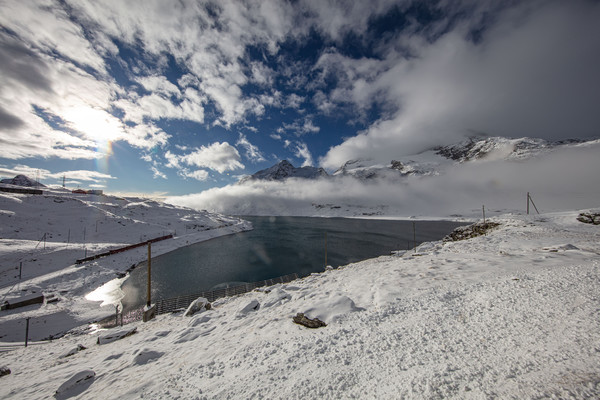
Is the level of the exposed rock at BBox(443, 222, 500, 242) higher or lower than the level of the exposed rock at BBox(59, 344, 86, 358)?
higher

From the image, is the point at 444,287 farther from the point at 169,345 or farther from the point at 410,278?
the point at 169,345

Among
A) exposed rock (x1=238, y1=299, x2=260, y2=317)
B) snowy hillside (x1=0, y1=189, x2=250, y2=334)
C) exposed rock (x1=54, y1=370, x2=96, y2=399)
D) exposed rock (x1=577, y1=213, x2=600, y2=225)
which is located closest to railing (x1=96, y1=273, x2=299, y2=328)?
snowy hillside (x1=0, y1=189, x2=250, y2=334)

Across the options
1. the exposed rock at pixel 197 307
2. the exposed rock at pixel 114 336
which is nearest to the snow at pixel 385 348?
the exposed rock at pixel 114 336

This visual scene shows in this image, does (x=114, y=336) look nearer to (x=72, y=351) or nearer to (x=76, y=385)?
(x=72, y=351)

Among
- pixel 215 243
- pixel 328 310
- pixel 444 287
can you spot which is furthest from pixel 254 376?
pixel 215 243

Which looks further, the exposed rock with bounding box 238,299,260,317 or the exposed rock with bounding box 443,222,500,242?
the exposed rock with bounding box 443,222,500,242

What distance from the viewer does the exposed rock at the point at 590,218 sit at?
83.1 feet

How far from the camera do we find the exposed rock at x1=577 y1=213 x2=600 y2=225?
25328 mm

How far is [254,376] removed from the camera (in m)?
5.96

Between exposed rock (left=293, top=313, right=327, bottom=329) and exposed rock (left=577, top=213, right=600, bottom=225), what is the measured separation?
39.5m

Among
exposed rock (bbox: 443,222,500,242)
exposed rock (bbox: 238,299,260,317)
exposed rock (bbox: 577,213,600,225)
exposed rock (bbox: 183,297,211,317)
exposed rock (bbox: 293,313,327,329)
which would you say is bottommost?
exposed rock (bbox: 183,297,211,317)

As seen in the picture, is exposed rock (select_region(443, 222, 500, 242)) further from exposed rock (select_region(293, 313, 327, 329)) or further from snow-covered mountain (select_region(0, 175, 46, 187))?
snow-covered mountain (select_region(0, 175, 46, 187))

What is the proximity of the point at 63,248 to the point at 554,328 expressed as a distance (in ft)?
209

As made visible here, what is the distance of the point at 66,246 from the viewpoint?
41094mm
